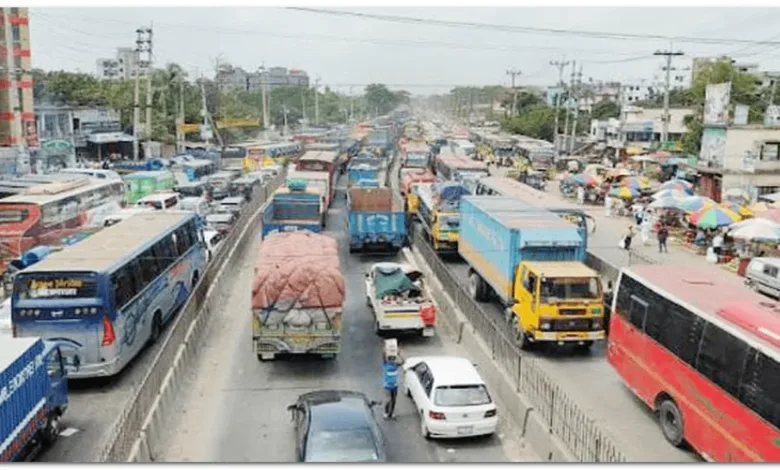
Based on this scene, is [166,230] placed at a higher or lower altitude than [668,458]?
higher

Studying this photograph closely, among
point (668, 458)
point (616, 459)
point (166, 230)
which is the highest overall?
point (166, 230)

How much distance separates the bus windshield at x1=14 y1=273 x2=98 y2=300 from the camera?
50.9 feet

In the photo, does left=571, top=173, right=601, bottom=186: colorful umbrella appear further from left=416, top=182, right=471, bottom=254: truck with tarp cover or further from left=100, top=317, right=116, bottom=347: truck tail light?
left=100, top=317, right=116, bottom=347: truck tail light

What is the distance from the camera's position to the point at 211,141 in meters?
91.0

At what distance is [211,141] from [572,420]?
8299cm

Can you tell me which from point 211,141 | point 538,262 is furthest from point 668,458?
point 211,141

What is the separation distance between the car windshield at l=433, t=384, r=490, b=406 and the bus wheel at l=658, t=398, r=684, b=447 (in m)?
3.00

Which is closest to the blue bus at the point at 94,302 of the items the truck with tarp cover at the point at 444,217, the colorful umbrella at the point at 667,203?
the truck with tarp cover at the point at 444,217

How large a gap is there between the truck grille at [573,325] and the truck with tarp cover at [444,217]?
11964 millimetres

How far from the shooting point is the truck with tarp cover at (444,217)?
97.7 feet

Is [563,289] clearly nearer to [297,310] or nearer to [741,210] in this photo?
[297,310]

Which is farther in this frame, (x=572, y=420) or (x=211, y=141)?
(x=211, y=141)

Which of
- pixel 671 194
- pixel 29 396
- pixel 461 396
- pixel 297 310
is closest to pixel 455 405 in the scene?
pixel 461 396

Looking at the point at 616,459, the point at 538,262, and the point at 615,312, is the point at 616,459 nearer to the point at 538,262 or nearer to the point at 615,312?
the point at 615,312
